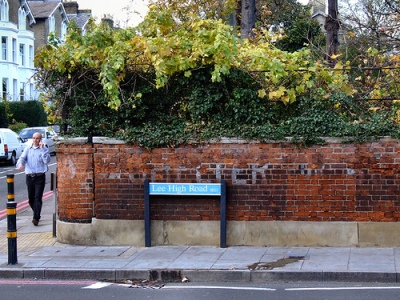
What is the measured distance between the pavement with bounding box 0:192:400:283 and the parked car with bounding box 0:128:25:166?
20.7 m

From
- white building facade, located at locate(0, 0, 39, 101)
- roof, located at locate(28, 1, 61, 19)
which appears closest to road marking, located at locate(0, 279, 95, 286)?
white building facade, located at locate(0, 0, 39, 101)

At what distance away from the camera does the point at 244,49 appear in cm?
1150

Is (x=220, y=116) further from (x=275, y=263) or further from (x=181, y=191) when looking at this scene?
(x=275, y=263)

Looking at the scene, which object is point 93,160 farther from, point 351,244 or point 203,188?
point 351,244

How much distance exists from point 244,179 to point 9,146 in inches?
910

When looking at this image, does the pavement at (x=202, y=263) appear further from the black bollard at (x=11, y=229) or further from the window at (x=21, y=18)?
the window at (x=21, y=18)

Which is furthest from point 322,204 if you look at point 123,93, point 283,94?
point 123,93

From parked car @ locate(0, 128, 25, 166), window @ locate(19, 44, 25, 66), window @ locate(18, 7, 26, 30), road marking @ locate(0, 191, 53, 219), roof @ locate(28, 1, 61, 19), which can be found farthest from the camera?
roof @ locate(28, 1, 61, 19)

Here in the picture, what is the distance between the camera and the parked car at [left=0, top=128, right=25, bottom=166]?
3122 cm

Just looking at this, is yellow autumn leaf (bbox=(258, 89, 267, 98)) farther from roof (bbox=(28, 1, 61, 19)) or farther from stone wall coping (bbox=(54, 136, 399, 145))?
roof (bbox=(28, 1, 61, 19))

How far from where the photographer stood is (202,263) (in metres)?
9.64

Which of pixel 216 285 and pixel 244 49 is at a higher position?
pixel 244 49

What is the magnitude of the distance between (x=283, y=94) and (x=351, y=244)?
102 inches

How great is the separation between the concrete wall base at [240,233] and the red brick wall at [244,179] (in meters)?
0.11
